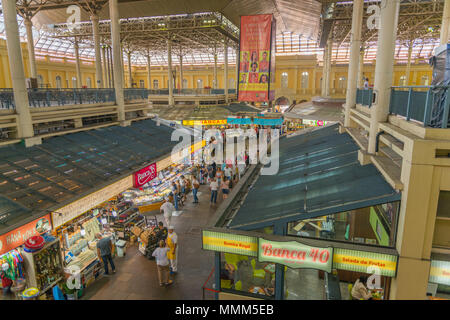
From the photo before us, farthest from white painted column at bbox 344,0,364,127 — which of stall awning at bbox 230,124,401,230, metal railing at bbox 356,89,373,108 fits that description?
stall awning at bbox 230,124,401,230

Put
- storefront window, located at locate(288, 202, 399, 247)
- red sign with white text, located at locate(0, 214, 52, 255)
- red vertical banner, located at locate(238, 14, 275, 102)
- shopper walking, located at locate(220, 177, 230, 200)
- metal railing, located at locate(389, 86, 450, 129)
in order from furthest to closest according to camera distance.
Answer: shopper walking, located at locate(220, 177, 230, 200) → red vertical banner, located at locate(238, 14, 275, 102) → storefront window, located at locate(288, 202, 399, 247) → red sign with white text, located at locate(0, 214, 52, 255) → metal railing, located at locate(389, 86, 450, 129)

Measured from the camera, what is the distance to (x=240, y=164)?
21250 millimetres

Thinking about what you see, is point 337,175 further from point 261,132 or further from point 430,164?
point 261,132

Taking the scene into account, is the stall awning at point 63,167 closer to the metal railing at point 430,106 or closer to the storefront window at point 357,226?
the storefront window at point 357,226

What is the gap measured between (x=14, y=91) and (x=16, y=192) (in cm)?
437

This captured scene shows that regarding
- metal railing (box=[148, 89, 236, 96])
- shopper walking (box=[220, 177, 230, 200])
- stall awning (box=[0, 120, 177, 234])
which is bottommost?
shopper walking (box=[220, 177, 230, 200])

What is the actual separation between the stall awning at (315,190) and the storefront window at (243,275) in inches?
36.4

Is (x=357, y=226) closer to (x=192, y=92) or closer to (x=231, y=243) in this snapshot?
(x=231, y=243)

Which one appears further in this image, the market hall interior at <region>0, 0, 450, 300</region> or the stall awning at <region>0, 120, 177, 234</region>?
the stall awning at <region>0, 120, 177, 234</region>

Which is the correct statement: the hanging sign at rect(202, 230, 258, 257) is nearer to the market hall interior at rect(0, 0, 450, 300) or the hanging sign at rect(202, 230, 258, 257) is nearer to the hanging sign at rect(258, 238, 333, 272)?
the market hall interior at rect(0, 0, 450, 300)

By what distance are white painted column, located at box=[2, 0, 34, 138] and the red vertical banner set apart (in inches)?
405

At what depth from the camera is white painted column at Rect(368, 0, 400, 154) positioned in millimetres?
6754

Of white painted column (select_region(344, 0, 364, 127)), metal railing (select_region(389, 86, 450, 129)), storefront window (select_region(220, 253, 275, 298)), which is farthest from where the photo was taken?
white painted column (select_region(344, 0, 364, 127))
